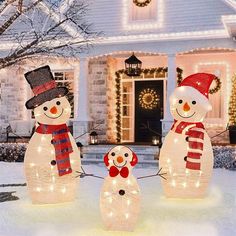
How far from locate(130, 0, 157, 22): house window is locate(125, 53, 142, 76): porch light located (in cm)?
122

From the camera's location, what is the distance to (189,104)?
7.31 meters

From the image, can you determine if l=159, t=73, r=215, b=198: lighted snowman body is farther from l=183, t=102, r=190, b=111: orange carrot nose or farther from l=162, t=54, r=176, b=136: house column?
l=162, t=54, r=176, b=136: house column

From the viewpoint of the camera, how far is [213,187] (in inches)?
344

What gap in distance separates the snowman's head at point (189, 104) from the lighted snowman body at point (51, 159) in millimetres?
1826

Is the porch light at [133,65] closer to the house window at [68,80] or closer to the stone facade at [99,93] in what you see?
the stone facade at [99,93]

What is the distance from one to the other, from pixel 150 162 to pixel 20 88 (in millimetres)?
6495

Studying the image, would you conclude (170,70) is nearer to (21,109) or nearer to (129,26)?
(129,26)

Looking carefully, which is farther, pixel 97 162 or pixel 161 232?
pixel 97 162

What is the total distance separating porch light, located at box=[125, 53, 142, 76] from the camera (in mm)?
14445

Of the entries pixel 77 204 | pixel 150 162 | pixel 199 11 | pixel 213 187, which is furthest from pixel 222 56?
pixel 77 204

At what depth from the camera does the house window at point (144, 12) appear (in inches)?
565

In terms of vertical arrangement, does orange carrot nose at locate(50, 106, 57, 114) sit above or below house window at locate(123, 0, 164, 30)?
below

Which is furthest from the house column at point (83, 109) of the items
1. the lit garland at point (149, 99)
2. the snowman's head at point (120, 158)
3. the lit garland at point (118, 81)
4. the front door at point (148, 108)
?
the snowman's head at point (120, 158)

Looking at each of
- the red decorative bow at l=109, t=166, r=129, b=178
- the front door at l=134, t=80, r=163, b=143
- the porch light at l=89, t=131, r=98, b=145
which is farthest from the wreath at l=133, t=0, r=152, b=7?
the red decorative bow at l=109, t=166, r=129, b=178
